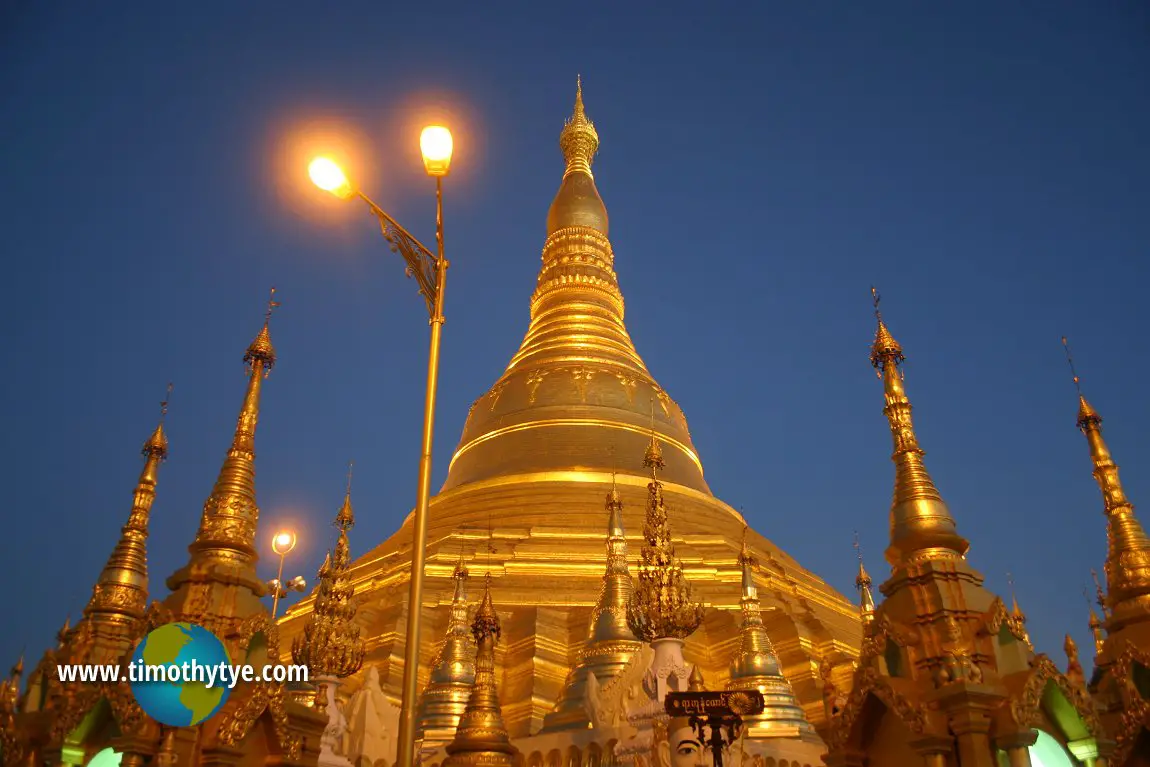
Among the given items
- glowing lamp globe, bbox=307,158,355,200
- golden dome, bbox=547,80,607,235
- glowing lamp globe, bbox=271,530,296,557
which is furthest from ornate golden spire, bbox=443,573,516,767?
golden dome, bbox=547,80,607,235

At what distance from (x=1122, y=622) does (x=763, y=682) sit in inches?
251

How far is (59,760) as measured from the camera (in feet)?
28.8

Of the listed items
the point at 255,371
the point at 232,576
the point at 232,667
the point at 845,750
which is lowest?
the point at 845,750

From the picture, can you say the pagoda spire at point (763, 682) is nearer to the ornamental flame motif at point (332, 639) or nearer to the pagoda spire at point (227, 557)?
the ornamental flame motif at point (332, 639)

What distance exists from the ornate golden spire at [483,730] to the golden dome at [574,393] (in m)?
14.8

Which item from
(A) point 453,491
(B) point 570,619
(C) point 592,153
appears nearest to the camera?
(B) point 570,619

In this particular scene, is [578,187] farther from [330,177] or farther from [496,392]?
[330,177]

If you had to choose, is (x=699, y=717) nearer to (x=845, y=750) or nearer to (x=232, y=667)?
(x=845, y=750)

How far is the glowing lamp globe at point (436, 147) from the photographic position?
7383mm

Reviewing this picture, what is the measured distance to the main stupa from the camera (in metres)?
19.4

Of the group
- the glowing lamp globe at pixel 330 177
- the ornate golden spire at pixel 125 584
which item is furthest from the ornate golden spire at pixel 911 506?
the ornate golden spire at pixel 125 584

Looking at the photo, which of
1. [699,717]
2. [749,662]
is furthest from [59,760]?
[749,662]

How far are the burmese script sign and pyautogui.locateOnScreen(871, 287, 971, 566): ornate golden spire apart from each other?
8.59 feet

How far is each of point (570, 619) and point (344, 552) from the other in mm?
8210
